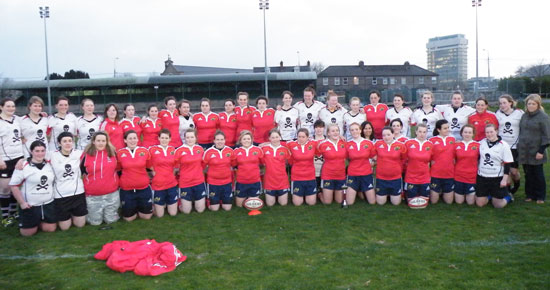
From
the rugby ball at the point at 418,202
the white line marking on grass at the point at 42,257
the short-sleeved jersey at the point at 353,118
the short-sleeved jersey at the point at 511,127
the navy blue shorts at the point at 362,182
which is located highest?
the short-sleeved jersey at the point at 353,118

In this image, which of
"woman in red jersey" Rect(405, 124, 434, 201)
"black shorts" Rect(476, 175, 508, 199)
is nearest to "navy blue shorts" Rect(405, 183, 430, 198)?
"woman in red jersey" Rect(405, 124, 434, 201)

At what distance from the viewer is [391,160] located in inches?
276

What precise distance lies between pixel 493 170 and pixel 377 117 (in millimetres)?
2300

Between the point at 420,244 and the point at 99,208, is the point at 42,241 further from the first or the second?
the point at 420,244

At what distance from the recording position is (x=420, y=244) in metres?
5.12

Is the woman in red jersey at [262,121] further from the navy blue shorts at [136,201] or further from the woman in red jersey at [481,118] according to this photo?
the woman in red jersey at [481,118]

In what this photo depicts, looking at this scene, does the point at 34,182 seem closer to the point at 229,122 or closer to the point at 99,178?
the point at 99,178

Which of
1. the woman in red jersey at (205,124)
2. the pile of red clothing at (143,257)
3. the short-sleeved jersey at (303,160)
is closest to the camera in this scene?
the pile of red clothing at (143,257)

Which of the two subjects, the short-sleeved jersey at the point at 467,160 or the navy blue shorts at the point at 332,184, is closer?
the short-sleeved jersey at the point at 467,160

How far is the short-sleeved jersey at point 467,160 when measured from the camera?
6.88m

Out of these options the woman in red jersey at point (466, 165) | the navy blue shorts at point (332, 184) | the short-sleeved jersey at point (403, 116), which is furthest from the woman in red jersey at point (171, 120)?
the woman in red jersey at point (466, 165)

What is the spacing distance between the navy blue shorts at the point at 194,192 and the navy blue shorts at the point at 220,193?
12cm

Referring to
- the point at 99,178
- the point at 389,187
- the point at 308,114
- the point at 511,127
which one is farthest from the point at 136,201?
the point at 511,127

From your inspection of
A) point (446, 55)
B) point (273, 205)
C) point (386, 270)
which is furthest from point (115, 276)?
point (446, 55)
